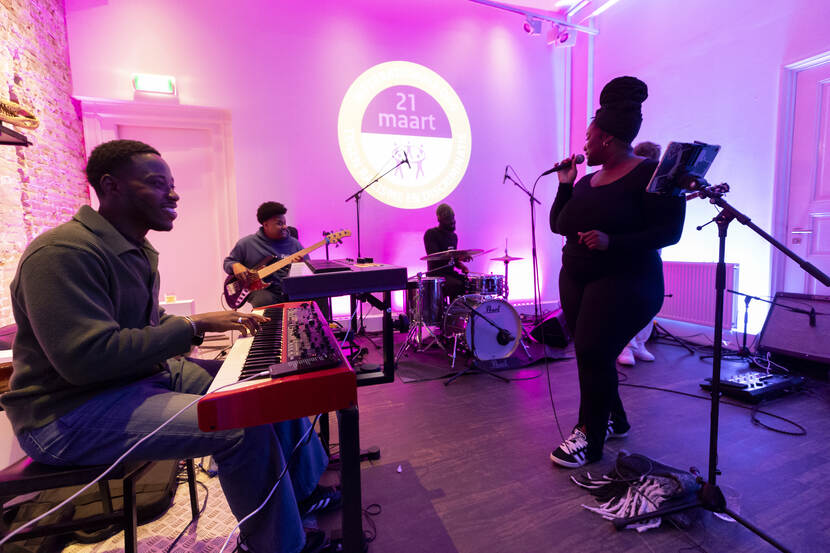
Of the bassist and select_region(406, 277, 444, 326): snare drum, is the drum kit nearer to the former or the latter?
select_region(406, 277, 444, 326): snare drum

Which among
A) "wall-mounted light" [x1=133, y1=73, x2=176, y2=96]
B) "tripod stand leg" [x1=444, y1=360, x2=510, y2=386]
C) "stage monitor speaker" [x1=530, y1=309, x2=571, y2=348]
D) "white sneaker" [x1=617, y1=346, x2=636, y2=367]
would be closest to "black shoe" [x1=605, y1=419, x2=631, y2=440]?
"tripod stand leg" [x1=444, y1=360, x2=510, y2=386]

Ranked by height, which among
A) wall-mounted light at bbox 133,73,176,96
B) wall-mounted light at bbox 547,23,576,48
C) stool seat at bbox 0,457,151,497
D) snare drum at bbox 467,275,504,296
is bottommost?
stool seat at bbox 0,457,151,497

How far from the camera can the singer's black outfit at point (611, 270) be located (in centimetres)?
166

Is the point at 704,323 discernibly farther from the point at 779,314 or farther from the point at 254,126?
the point at 254,126

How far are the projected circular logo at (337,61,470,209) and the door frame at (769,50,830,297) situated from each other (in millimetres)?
3235

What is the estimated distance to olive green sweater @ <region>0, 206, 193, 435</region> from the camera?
96 cm

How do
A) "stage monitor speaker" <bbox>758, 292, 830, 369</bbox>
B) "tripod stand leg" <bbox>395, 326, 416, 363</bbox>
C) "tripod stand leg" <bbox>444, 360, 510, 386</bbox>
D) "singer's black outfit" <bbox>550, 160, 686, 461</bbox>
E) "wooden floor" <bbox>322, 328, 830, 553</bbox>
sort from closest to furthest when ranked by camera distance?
A: 1. "wooden floor" <bbox>322, 328, 830, 553</bbox>
2. "singer's black outfit" <bbox>550, 160, 686, 461</bbox>
3. "stage monitor speaker" <bbox>758, 292, 830, 369</bbox>
4. "tripod stand leg" <bbox>444, 360, 510, 386</bbox>
5. "tripod stand leg" <bbox>395, 326, 416, 363</bbox>

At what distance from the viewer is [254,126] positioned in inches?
177

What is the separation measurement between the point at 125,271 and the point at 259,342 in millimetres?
448

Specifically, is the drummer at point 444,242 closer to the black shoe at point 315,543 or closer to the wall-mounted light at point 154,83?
the black shoe at point 315,543

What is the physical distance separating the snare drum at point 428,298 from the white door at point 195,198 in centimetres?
242

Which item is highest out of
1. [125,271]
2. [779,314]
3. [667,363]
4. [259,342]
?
[125,271]

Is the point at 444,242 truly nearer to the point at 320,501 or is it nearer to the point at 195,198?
the point at 195,198

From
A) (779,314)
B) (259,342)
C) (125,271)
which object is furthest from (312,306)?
(779,314)
